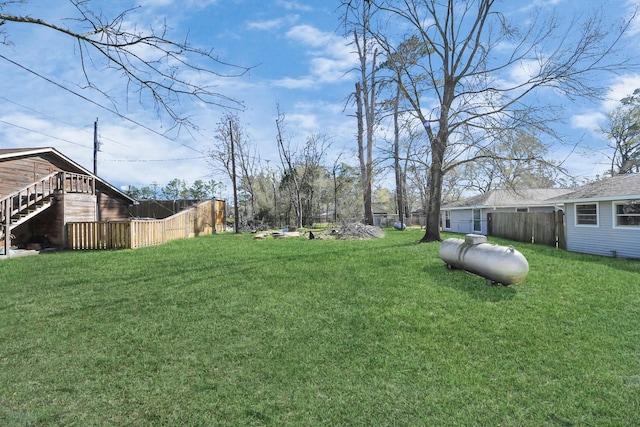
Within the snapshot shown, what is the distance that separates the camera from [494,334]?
4.25 m

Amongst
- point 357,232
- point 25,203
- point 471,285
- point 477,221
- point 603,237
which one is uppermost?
point 25,203

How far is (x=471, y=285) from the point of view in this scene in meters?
6.50

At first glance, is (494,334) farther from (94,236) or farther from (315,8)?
(94,236)

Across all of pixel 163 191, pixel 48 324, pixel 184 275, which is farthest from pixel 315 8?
pixel 163 191

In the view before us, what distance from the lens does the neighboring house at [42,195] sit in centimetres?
1193

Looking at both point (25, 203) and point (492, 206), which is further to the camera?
point (492, 206)

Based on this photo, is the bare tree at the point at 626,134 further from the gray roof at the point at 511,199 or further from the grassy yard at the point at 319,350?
the grassy yard at the point at 319,350

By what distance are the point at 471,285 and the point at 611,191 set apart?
940 centimetres

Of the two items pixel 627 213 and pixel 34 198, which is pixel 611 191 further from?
pixel 34 198

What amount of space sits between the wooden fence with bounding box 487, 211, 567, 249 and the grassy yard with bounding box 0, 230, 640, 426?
7.83 m

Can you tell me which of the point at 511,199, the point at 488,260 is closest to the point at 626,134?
the point at 511,199

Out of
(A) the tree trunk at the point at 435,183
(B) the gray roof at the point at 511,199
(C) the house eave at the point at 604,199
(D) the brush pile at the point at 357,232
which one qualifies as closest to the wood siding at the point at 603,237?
(C) the house eave at the point at 604,199

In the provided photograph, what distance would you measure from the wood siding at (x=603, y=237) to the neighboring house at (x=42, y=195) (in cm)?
1968

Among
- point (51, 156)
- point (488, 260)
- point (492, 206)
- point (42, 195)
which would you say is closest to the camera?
point (488, 260)
